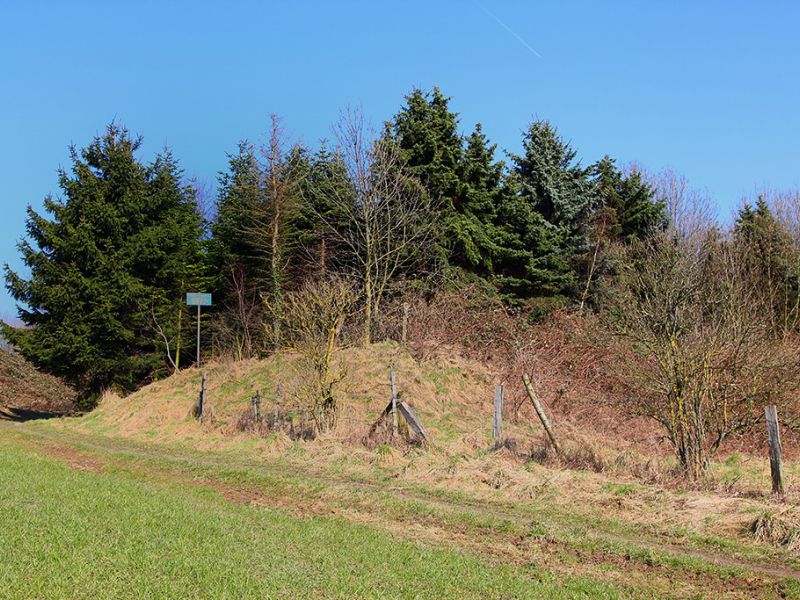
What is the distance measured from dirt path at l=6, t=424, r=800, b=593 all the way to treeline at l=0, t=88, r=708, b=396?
1163cm

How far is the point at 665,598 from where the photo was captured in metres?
6.14

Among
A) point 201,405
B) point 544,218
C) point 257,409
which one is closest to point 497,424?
point 257,409

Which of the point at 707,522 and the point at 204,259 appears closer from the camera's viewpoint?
the point at 707,522

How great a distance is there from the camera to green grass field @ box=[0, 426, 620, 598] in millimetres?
5934

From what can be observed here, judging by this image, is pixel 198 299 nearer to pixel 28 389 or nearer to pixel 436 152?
pixel 436 152

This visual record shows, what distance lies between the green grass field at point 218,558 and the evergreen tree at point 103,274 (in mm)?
18754

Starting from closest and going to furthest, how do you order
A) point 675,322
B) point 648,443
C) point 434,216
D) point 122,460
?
point 675,322, point 122,460, point 648,443, point 434,216

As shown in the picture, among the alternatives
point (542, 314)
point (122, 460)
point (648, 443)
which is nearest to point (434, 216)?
point (542, 314)

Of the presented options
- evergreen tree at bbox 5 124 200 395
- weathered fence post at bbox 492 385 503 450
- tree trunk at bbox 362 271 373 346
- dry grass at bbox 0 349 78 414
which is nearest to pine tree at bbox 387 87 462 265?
tree trunk at bbox 362 271 373 346

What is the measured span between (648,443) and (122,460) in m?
13.9

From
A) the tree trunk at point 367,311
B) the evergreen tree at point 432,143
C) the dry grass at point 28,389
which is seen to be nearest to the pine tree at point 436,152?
the evergreen tree at point 432,143

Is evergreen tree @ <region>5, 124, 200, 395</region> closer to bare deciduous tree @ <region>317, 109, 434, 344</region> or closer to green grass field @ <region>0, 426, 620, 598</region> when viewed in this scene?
bare deciduous tree @ <region>317, 109, 434, 344</region>

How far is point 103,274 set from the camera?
27.7 metres

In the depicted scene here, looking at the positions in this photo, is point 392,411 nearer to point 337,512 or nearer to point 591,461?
point 591,461
